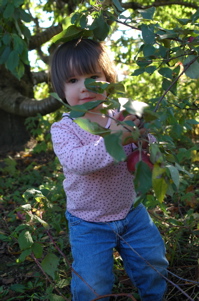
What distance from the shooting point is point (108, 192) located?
5.89 ft

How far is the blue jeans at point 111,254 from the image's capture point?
1.70 m

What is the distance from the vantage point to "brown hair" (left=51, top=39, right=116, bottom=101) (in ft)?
5.82

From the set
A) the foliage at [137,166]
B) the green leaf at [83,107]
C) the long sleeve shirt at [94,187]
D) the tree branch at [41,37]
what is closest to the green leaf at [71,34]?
the foliage at [137,166]

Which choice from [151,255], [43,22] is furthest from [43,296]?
[43,22]

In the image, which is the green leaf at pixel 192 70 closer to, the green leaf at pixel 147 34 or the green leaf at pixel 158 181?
the green leaf at pixel 147 34

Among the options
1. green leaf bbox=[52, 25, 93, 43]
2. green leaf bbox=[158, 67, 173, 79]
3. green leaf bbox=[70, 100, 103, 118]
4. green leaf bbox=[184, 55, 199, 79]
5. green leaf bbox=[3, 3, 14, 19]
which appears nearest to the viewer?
green leaf bbox=[70, 100, 103, 118]

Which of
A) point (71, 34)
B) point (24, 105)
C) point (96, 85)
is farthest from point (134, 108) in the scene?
point (24, 105)

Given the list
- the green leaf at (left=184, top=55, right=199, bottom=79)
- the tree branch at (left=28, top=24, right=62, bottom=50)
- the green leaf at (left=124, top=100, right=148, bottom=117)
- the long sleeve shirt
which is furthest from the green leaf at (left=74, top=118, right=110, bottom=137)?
the tree branch at (left=28, top=24, right=62, bottom=50)

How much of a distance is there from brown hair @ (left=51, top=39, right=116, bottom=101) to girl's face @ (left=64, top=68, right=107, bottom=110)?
2cm

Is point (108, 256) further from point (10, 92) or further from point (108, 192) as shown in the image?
point (10, 92)

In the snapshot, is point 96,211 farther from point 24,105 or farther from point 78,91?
point 24,105

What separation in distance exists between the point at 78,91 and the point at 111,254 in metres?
0.73

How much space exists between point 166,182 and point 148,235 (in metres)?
0.80

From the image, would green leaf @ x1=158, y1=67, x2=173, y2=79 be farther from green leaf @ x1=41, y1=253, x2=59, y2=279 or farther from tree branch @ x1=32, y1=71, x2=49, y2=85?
tree branch @ x1=32, y1=71, x2=49, y2=85
